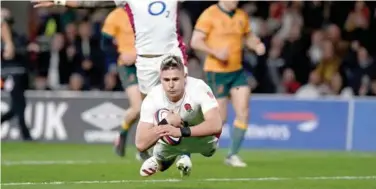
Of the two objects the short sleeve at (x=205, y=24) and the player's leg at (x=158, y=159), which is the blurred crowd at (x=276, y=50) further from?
the player's leg at (x=158, y=159)

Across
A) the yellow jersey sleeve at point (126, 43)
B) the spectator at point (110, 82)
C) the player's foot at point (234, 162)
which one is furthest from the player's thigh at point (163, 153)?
the spectator at point (110, 82)

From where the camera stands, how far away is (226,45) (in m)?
15.0

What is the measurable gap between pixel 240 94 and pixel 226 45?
75 centimetres

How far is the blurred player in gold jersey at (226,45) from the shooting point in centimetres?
1476

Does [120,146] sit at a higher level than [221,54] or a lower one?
lower

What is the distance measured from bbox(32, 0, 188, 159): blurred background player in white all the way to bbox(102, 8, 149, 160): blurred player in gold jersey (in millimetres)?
1855

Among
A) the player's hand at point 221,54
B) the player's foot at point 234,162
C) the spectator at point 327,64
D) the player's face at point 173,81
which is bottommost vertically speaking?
the spectator at point 327,64

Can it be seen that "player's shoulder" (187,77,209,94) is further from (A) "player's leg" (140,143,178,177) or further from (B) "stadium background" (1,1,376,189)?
(B) "stadium background" (1,1,376,189)

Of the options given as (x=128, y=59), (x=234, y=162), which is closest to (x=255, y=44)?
(x=234, y=162)

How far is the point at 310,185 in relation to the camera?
39.3ft

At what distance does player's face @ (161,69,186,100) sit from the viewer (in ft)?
35.3

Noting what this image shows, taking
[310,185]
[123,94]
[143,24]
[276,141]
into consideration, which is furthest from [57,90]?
[310,185]

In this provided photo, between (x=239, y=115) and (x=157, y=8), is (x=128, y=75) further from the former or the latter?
(x=157, y=8)

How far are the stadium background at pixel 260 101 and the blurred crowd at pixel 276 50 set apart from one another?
2 cm
